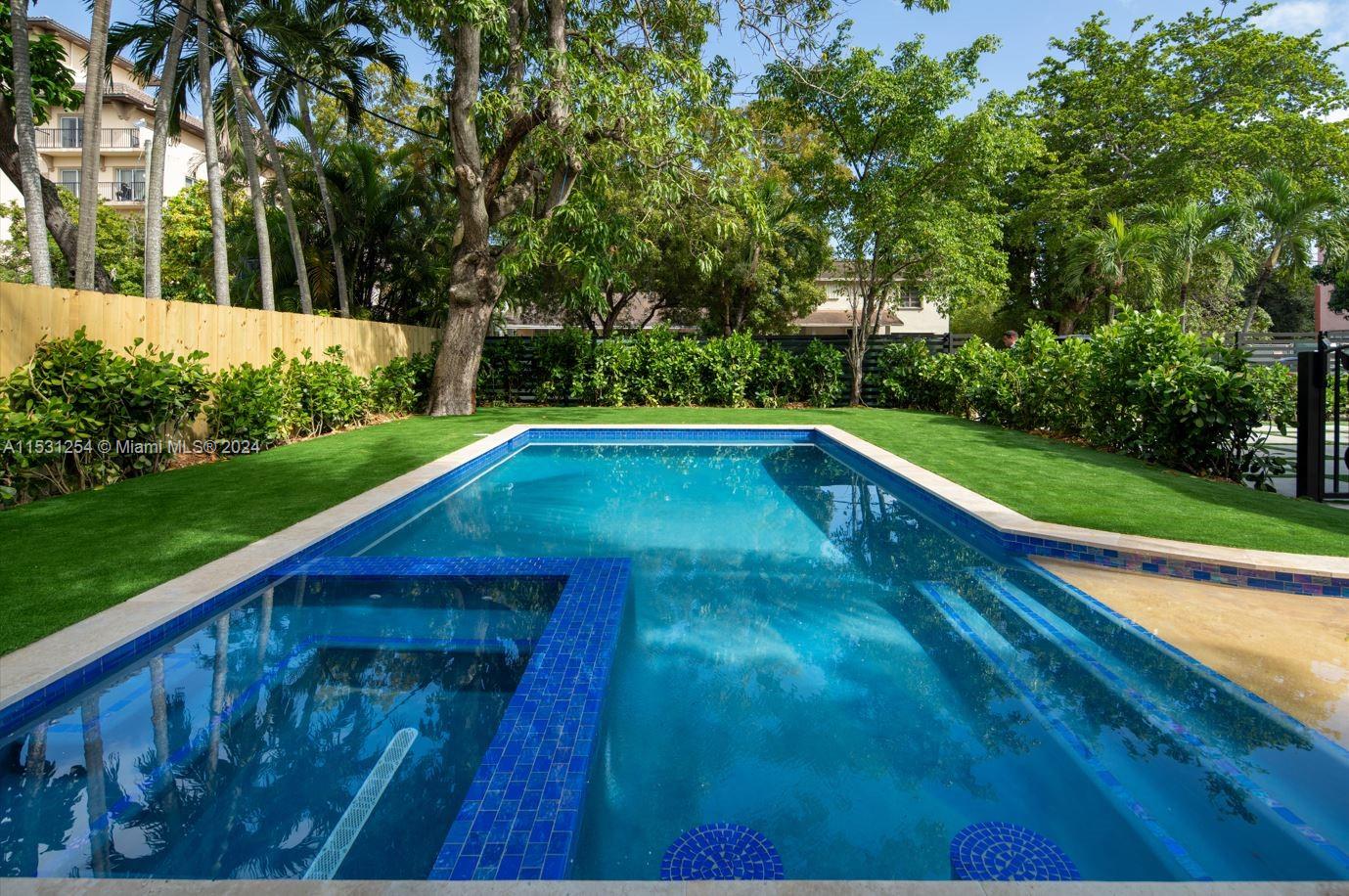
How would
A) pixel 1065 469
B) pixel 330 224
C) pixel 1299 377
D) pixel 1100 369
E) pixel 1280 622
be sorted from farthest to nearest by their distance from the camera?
pixel 330 224 < pixel 1100 369 < pixel 1065 469 < pixel 1299 377 < pixel 1280 622

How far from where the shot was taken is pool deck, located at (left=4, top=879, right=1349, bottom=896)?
1.78 m

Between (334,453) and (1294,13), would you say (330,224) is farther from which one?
(1294,13)

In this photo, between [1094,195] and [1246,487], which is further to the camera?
[1094,195]

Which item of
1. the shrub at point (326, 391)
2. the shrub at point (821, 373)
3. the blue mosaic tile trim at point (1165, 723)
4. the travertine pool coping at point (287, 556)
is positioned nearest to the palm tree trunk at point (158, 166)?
the shrub at point (326, 391)

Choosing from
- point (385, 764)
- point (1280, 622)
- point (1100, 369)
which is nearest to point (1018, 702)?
point (1280, 622)

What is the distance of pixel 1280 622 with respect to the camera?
12.6 feet

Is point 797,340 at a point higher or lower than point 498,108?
lower

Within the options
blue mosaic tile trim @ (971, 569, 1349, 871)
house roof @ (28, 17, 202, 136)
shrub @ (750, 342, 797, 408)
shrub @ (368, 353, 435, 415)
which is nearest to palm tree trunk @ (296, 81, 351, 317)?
shrub @ (368, 353, 435, 415)

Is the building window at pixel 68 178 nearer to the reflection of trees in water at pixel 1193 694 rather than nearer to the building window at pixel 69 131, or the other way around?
the building window at pixel 69 131

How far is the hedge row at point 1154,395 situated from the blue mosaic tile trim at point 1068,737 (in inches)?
180

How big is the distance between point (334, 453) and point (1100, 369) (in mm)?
9552

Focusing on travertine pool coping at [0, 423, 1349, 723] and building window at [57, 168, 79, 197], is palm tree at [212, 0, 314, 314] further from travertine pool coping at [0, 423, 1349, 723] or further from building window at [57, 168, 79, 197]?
building window at [57, 168, 79, 197]

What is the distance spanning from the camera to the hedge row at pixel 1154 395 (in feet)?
22.9

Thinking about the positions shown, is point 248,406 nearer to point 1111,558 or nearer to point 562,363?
point 562,363
